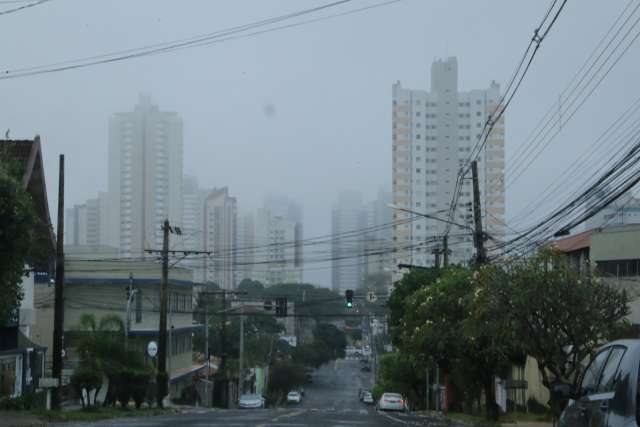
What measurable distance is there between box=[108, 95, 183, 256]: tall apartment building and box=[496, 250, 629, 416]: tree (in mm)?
65694

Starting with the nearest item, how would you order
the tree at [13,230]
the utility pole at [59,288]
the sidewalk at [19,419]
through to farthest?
the tree at [13,230]
the sidewalk at [19,419]
the utility pole at [59,288]

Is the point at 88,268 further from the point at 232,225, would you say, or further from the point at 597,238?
the point at 597,238

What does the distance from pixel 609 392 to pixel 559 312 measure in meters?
13.2

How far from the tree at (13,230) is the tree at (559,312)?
33.5ft

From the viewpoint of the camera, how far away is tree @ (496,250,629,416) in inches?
894

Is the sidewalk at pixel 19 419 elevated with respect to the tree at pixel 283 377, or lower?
elevated

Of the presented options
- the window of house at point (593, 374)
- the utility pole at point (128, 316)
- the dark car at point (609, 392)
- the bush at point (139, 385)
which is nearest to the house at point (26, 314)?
the bush at point (139, 385)

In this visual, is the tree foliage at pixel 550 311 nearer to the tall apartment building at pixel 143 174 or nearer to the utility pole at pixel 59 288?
the utility pole at pixel 59 288

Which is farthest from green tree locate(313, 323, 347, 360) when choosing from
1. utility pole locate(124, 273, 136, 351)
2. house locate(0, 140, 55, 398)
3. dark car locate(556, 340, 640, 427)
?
dark car locate(556, 340, 640, 427)

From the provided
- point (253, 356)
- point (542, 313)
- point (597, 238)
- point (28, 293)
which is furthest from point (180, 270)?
point (542, 313)

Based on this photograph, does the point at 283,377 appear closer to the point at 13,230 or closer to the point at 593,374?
the point at 13,230

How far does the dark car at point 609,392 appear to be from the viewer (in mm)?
8859

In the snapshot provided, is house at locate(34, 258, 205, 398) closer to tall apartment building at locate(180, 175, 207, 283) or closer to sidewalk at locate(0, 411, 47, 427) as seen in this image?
tall apartment building at locate(180, 175, 207, 283)

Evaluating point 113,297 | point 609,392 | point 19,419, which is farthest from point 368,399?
point 609,392
